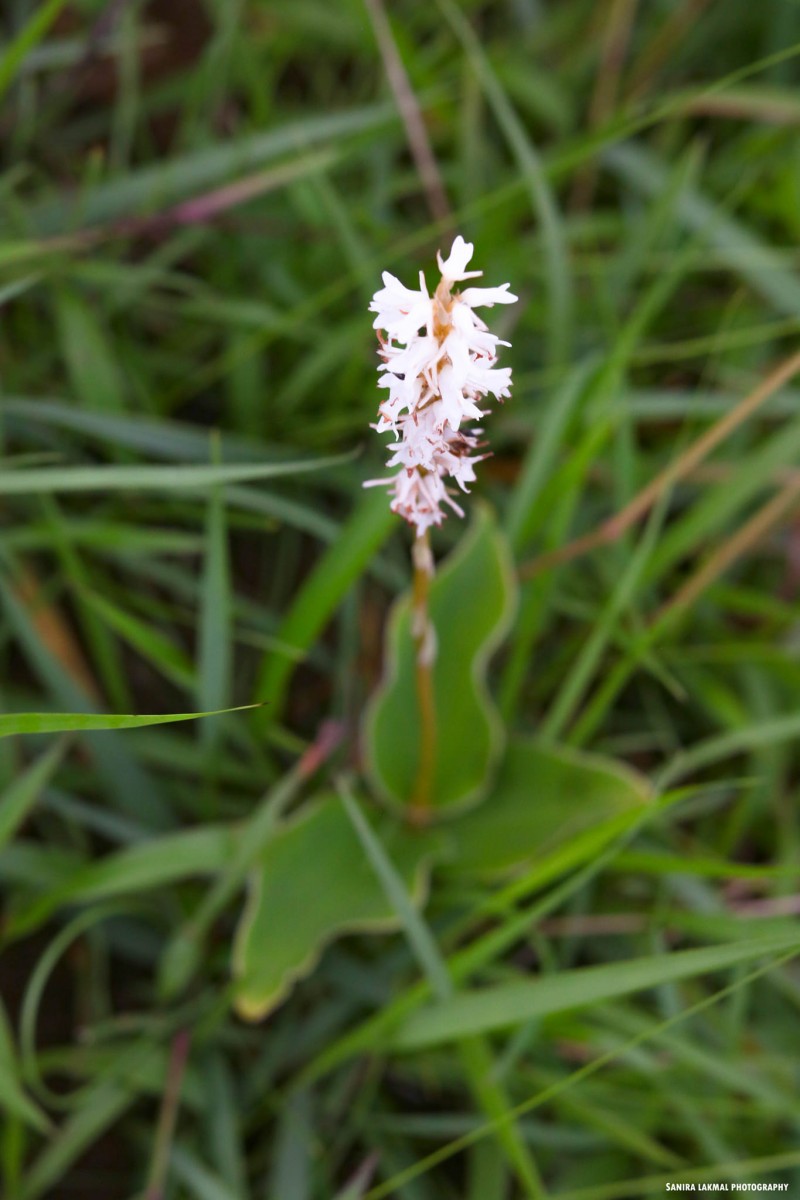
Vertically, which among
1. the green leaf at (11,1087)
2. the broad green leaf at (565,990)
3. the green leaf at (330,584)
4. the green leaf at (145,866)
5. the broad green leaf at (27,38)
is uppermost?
the broad green leaf at (27,38)

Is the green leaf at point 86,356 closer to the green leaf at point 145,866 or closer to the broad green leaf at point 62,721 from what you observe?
the green leaf at point 145,866

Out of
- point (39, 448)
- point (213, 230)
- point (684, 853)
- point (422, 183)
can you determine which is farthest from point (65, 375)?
point (684, 853)

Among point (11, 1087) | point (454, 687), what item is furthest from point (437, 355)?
point (11, 1087)

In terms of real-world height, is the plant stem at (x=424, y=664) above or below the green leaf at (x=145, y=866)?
above

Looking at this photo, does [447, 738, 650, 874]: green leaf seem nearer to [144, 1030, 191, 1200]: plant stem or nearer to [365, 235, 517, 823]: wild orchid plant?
[144, 1030, 191, 1200]: plant stem

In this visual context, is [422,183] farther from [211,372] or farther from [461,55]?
[211,372]

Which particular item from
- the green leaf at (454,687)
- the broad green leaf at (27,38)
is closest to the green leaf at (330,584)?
the green leaf at (454,687)

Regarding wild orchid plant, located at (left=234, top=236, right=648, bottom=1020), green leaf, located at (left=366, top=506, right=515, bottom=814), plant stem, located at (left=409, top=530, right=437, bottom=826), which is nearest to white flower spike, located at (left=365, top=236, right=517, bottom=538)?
plant stem, located at (left=409, top=530, right=437, bottom=826)
